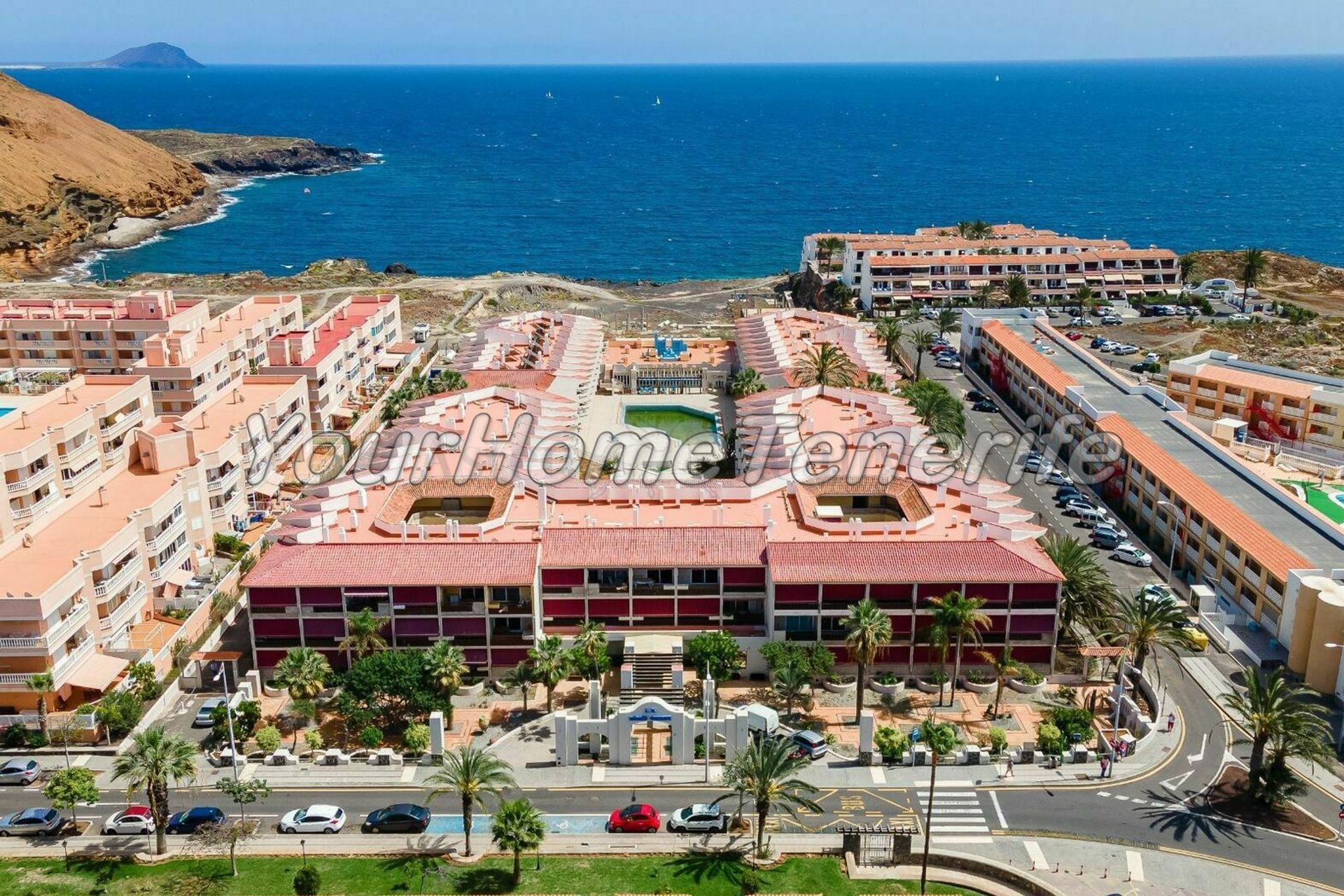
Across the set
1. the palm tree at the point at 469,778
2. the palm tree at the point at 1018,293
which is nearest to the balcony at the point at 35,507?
the palm tree at the point at 469,778

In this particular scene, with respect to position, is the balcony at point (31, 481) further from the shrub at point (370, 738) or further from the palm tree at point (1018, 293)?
the palm tree at point (1018, 293)

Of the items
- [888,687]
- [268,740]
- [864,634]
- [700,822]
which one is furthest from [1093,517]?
[268,740]

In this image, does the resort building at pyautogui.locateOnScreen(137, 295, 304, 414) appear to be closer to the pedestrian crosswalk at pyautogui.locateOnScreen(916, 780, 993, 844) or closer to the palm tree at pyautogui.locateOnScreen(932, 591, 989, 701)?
the palm tree at pyautogui.locateOnScreen(932, 591, 989, 701)

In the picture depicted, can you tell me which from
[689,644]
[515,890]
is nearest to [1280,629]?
[689,644]

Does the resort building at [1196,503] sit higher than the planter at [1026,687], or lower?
higher

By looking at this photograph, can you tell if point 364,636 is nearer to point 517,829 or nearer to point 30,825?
point 30,825

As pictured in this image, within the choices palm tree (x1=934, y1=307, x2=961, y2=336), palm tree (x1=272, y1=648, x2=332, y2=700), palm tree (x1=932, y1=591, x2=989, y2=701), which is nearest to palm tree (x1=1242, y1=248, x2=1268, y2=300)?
palm tree (x1=934, y1=307, x2=961, y2=336)
